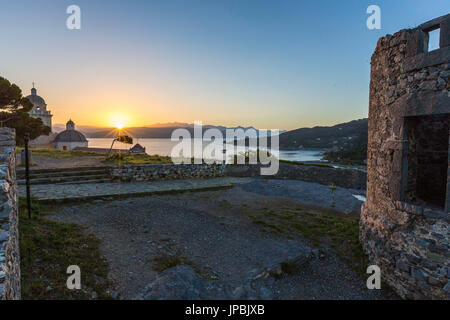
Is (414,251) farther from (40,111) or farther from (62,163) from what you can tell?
(40,111)

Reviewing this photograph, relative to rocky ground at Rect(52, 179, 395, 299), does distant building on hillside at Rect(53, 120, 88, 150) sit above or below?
above

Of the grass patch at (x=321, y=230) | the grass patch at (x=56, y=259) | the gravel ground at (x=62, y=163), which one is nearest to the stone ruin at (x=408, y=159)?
the grass patch at (x=321, y=230)

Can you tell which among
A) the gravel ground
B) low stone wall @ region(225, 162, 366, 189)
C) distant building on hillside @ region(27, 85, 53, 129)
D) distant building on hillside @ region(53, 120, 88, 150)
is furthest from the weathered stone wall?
distant building on hillside @ region(27, 85, 53, 129)

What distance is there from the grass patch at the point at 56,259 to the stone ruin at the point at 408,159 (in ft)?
17.9

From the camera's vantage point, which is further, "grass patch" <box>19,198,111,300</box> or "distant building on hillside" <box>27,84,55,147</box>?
"distant building on hillside" <box>27,84,55,147</box>

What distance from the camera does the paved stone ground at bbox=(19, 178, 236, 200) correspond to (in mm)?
8682

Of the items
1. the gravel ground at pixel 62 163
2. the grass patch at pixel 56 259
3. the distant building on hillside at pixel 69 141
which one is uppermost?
the distant building on hillside at pixel 69 141

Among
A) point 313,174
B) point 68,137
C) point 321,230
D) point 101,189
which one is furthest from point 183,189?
point 68,137

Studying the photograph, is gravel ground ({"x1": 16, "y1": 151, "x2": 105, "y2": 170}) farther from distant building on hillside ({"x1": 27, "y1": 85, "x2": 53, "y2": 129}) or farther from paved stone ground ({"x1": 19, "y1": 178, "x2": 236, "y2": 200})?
distant building on hillside ({"x1": 27, "y1": 85, "x2": 53, "y2": 129})

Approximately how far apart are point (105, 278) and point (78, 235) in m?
2.11

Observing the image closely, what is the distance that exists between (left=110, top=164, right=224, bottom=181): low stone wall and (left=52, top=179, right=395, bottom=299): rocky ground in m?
3.62

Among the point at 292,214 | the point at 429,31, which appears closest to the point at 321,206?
the point at 292,214

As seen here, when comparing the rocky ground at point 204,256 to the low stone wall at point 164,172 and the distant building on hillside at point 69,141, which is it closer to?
the low stone wall at point 164,172

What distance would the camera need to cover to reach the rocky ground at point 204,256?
4273 millimetres
